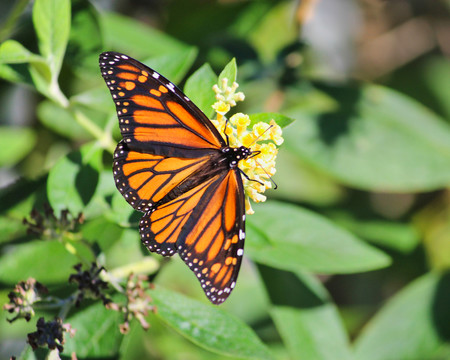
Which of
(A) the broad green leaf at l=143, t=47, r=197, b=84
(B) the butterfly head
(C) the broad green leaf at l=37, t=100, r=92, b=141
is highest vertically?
(A) the broad green leaf at l=143, t=47, r=197, b=84

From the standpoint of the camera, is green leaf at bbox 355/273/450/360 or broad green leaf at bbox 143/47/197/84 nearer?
broad green leaf at bbox 143/47/197/84

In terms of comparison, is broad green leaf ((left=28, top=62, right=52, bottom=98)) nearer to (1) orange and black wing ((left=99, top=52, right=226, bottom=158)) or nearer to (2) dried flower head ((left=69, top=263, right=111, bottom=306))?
(1) orange and black wing ((left=99, top=52, right=226, bottom=158))

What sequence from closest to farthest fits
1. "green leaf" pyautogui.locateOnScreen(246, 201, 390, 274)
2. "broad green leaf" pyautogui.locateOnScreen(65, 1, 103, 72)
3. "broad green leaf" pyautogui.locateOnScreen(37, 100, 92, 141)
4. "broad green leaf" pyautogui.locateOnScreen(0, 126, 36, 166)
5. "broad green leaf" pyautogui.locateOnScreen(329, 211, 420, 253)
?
"green leaf" pyautogui.locateOnScreen(246, 201, 390, 274)
"broad green leaf" pyautogui.locateOnScreen(65, 1, 103, 72)
"broad green leaf" pyautogui.locateOnScreen(0, 126, 36, 166)
"broad green leaf" pyautogui.locateOnScreen(37, 100, 92, 141)
"broad green leaf" pyautogui.locateOnScreen(329, 211, 420, 253)

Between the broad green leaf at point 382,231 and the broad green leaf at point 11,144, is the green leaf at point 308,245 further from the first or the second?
the broad green leaf at point 11,144

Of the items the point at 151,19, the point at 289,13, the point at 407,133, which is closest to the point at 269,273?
the point at 407,133

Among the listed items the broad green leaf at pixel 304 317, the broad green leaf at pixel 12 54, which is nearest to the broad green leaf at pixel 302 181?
the broad green leaf at pixel 304 317

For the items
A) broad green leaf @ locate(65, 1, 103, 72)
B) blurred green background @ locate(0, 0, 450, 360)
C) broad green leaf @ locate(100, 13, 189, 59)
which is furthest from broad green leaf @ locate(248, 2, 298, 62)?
broad green leaf @ locate(65, 1, 103, 72)

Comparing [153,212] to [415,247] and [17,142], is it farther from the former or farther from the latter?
[415,247]
